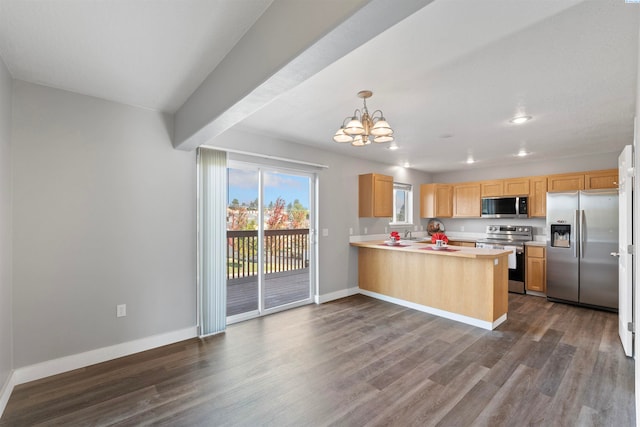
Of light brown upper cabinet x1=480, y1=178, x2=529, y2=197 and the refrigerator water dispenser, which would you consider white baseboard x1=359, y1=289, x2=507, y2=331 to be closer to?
the refrigerator water dispenser

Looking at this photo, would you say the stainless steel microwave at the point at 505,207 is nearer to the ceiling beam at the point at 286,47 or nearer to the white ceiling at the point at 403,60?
the white ceiling at the point at 403,60

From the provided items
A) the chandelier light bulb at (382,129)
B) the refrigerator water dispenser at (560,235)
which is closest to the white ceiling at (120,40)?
the chandelier light bulb at (382,129)

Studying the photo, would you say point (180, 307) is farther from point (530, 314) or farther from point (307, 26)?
point (530, 314)

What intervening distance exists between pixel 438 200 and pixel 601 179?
2.69 meters

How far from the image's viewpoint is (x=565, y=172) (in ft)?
17.0

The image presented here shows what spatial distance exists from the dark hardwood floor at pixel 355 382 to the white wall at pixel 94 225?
41 cm

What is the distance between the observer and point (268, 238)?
4566mm

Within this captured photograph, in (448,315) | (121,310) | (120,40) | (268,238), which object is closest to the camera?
(120,40)

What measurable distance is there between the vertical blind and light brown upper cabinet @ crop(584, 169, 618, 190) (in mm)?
5682

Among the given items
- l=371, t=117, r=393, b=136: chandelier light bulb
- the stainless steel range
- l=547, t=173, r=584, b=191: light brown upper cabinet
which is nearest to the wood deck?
l=371, t=117, r=393, b=136: chandelier light bulb

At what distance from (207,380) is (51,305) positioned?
1.50m

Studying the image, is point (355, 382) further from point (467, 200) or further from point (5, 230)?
point (467, 200)

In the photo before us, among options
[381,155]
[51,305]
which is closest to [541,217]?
[381,155]

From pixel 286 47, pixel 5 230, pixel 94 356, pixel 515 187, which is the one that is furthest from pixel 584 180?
pixel 5 230
